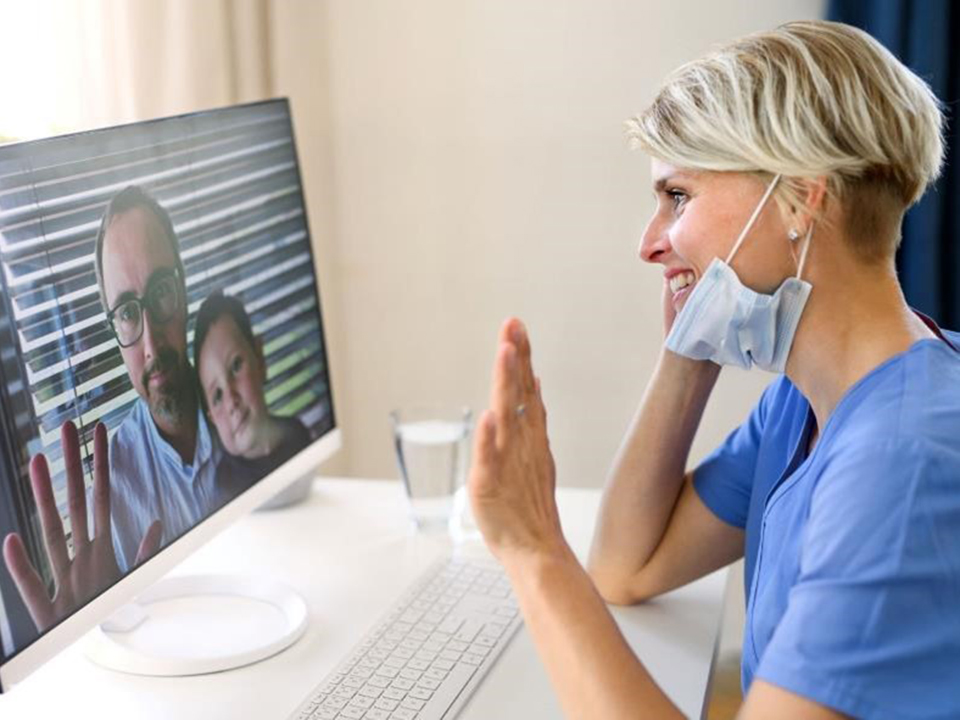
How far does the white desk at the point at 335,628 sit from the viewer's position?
1.19 meters

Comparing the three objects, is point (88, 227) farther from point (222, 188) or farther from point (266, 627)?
point (266, 627)

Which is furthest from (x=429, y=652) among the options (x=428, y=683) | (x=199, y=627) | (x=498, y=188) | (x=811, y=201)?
(x=498, y=188)

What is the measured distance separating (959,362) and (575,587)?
0.39 m

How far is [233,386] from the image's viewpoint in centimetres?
139

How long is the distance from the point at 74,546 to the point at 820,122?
0.73 metres

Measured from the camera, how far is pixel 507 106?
92.8 inches

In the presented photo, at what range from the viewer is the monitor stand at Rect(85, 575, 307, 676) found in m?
1.25

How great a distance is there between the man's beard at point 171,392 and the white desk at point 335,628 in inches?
9.8

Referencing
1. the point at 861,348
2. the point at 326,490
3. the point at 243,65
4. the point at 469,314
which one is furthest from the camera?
the point at 469,314

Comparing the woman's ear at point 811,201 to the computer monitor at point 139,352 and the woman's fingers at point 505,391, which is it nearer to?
the woman's fingers at point 505,391

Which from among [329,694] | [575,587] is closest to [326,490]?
[329,694]

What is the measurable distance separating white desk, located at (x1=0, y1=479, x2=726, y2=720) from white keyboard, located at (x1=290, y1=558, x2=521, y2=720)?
21 millimetres

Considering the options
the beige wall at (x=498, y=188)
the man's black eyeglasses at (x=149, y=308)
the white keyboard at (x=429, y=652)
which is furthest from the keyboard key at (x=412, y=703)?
the beige wall at (x=498, y=188)

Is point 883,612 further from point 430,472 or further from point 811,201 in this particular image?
point 430,472
